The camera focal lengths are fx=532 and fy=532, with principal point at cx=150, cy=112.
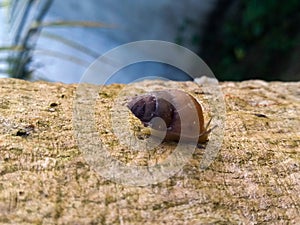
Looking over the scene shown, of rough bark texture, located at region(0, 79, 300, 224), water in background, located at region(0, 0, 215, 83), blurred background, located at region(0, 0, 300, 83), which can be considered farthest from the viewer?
water in background, located at region(0, 0, 215, 83)

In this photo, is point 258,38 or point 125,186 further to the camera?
point 258,38

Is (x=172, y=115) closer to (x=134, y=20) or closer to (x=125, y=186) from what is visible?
(x=125, y=186)

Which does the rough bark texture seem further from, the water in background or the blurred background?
the water in background

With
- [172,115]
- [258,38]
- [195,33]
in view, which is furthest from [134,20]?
[172,115]

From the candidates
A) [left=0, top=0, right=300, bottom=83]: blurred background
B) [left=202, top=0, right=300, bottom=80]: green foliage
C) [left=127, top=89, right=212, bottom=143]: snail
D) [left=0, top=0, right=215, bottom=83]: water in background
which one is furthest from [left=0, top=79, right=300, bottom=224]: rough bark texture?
[left=0, top=0, right=215, bottom=83]: water in background

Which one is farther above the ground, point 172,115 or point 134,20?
point 134,20

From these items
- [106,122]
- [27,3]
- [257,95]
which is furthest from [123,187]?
[27,3]

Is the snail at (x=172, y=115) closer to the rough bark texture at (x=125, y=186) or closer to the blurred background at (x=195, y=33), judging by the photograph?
the rough bark texture at (x=125, y=186)
